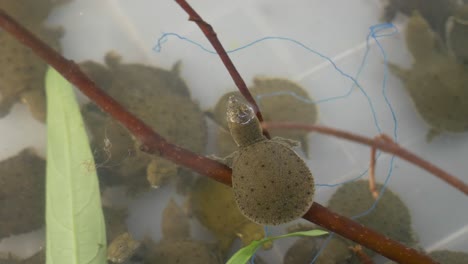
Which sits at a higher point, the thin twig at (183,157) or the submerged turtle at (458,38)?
the thin twig at (183,157)

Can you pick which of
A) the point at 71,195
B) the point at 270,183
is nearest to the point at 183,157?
the point at 270,183

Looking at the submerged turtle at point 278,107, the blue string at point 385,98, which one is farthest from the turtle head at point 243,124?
the blue string at point 385,98

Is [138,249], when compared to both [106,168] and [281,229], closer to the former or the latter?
[106,168]

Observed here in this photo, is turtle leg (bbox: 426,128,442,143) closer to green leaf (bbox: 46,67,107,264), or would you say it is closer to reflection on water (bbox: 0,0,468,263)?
reflection on water (bbox: 0,0,468,263)

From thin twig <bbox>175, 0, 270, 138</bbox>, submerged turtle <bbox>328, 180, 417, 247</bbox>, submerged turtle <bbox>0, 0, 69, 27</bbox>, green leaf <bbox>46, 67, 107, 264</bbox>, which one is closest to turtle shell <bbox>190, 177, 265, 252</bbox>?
submerged turtle <bbox>328, 180, 417, 247</bbox>

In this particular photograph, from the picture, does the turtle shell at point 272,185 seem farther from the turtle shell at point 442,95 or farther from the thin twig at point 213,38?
the turtle shell at point 442,95

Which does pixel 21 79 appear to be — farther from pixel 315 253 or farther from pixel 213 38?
pixel 315 253
